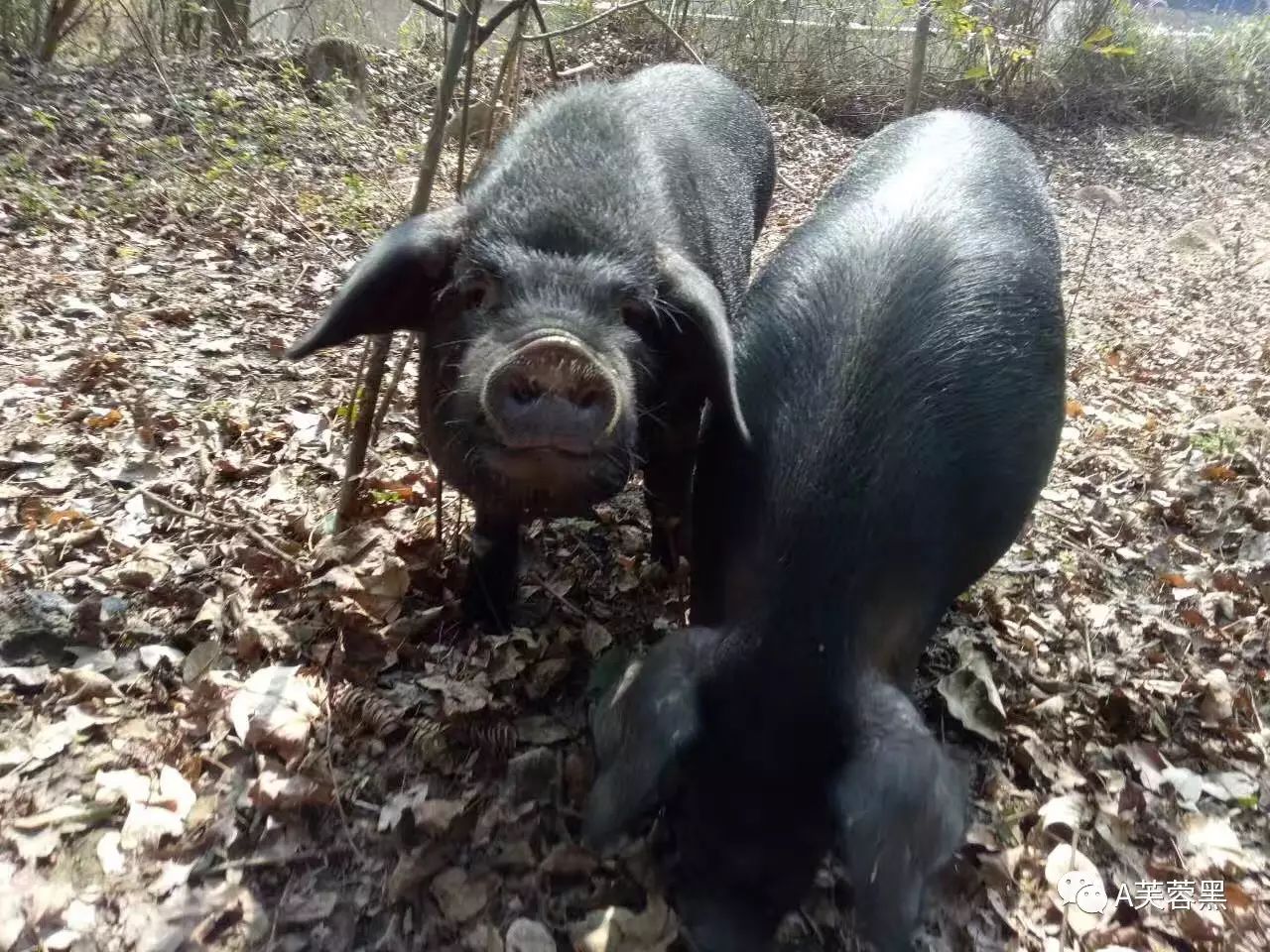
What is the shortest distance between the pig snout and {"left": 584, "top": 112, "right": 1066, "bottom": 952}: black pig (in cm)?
50

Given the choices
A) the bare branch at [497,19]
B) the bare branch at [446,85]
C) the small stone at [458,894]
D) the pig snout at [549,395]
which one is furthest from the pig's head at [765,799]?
the bare branch at [497,19]

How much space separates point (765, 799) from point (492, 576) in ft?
5.47

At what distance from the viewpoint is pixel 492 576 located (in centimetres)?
374

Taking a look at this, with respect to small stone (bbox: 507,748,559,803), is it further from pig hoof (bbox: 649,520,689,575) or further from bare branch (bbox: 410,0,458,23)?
bare branch (bbox: 410,0,458,23)

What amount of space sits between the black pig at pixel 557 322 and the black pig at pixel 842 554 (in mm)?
291

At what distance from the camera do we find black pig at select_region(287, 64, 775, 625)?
277cm

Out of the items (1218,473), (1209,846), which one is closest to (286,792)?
(1209,846)

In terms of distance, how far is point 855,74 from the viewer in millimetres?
12141

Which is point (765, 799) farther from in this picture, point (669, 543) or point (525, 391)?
point (669, 543)

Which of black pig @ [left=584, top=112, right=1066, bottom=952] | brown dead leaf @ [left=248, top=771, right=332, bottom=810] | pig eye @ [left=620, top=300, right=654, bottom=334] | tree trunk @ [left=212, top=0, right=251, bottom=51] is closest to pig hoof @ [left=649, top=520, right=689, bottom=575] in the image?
black pig @ [left=584, top=112, right=1066, bottom=952]

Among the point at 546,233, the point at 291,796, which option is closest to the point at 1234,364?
the point at 546,233

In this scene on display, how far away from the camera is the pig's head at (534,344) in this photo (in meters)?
2.73

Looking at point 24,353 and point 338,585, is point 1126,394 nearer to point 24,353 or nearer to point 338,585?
point 338,585

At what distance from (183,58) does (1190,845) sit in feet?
35.2
